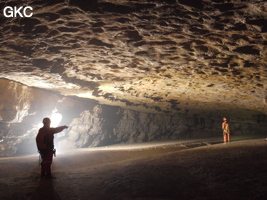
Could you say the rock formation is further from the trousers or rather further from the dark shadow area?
the dark shadow area

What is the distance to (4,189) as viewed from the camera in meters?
3.91

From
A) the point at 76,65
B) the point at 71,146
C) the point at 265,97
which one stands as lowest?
the point at 71,146

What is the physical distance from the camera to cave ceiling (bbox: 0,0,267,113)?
358 centimetres

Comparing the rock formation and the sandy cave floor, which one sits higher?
the rock formation

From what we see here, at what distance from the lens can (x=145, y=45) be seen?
4.88 metres

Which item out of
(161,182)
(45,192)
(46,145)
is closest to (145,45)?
(161,182)

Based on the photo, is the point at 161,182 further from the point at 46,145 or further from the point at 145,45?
the point at 145,45

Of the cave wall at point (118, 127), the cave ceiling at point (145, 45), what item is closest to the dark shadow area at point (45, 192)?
the cave ceiling at point (145, 45)

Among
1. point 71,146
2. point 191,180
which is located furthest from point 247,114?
point 71,146

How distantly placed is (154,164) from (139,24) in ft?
10.8

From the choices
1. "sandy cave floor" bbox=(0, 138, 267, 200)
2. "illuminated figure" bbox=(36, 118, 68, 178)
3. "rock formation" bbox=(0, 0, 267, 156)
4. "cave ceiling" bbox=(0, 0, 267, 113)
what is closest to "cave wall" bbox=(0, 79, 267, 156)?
"rock formation" bbox=(0, 0, 267, 156)

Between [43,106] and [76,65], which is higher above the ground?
[76,65]

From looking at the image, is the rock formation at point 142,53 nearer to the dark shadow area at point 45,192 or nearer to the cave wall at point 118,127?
the cave wall at point 118,127

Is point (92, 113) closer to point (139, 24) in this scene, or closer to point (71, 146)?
point (71, 146)
